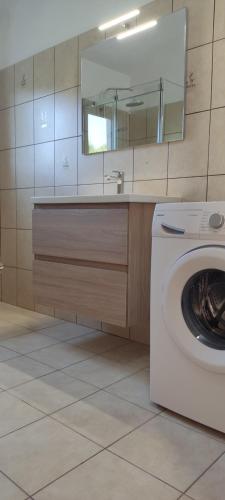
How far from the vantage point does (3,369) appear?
1747mm

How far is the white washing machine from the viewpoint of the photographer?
118cm

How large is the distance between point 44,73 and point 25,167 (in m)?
0.67

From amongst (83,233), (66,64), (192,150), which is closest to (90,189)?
(83,233)

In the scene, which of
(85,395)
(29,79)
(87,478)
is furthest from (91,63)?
(87,478)

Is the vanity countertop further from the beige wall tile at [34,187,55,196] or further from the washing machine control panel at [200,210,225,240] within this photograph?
Result: the beige wall tile at [34,187,55,196]

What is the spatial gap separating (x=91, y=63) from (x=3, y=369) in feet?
5.95

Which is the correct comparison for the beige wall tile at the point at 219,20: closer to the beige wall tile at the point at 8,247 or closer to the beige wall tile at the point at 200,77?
the beige wall tile at the point at 200,77

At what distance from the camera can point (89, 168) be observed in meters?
2.29

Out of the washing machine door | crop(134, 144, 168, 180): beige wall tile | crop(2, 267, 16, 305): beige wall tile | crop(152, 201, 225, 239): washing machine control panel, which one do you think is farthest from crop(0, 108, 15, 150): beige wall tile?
the washing machine door

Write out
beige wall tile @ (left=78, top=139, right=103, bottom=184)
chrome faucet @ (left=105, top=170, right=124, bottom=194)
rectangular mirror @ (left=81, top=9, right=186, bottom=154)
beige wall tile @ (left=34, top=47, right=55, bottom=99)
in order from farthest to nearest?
beige wall tile @ (left=34, top=47, right=55, bottom=99), beige wall tile @ (left=78, top=139, right=103, bottom=184), chrome faucet @ (left=105, top=170, right=124, bottom=194), rectangular mirror @ (left=81, top=9, right=186, bottom=154)

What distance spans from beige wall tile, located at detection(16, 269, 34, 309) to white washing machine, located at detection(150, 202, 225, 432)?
160 centimetres

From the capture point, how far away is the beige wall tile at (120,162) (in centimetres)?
207

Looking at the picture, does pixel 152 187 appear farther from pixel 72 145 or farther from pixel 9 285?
pixel 9 285

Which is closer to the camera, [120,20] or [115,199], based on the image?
[115,199]
